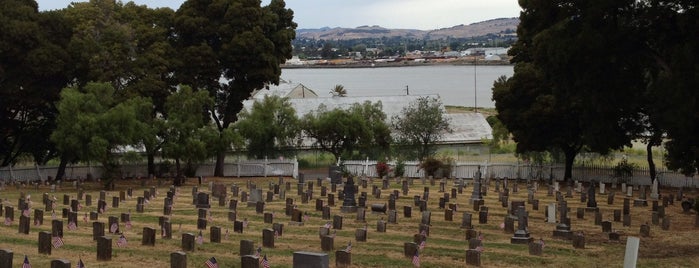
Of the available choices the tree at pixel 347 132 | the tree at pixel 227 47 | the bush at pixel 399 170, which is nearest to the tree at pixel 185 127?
the tree at pixel 227 47

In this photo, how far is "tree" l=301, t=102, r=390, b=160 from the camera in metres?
51.8

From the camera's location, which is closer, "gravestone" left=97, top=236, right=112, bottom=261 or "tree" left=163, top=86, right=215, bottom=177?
"gravestone" left=97, top=236, right=112, bottom=261

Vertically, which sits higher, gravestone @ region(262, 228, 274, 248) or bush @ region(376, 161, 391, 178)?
bush @ region(376, 161, 391, 178)

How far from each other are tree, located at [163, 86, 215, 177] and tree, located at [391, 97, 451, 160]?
17.9 meters

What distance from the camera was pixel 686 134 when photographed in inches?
908

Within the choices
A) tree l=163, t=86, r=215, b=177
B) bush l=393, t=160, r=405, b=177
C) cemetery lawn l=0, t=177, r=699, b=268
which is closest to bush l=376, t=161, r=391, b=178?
bush l=393, t=160, r=405, b=177

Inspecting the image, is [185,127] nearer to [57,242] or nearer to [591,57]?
[57,242]

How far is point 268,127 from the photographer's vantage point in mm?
51844

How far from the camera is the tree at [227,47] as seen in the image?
46.5 m

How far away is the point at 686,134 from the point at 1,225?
17.6 m

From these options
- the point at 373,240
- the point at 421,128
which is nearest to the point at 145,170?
the point at 421,128

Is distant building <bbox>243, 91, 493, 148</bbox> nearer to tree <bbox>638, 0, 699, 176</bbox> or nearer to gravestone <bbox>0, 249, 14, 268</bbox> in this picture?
tree <bbox>638, 0, 699, 176</bbox>

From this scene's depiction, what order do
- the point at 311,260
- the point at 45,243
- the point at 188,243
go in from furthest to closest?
the point at 188,243 < the point at 45,243 < the point at 311,260

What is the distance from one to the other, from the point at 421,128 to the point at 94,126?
949 inches
